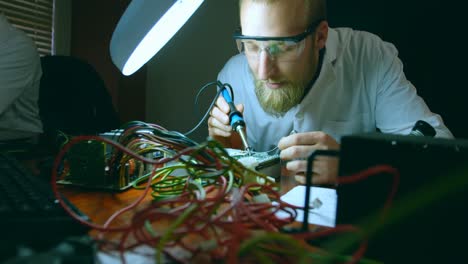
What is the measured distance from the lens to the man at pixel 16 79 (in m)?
1.71

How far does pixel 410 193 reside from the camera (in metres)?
0.41

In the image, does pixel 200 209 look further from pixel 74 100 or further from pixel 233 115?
pixel 74 100

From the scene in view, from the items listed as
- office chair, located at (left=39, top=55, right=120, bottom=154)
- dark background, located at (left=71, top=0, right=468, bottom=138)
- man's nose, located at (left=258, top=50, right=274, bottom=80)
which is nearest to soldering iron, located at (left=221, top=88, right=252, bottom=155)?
man's nose, located at (left=258, top=50, right=274, bottom=80)

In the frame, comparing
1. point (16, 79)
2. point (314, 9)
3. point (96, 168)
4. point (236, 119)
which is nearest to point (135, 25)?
point (96, 168)

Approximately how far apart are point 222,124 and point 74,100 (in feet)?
3.68

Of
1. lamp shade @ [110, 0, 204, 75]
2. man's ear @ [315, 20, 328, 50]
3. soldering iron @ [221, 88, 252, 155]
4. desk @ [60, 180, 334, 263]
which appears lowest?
desk @ [60, 180, 334, 263]

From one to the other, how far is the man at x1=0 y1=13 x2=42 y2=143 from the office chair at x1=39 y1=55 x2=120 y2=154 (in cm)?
8

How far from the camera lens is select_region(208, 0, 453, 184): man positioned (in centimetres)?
104

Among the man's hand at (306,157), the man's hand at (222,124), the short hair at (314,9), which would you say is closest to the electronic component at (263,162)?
the man's hand at (306,157)

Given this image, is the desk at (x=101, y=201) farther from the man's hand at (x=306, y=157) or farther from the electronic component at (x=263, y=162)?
the man's hand at (x=306, y=157)

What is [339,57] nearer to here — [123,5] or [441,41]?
[441,41]

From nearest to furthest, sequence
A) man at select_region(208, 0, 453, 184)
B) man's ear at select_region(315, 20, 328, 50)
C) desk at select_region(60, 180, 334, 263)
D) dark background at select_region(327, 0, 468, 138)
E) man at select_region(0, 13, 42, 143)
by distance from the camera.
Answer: desk at select_region(60, 180, 334, 263) → man at select_region(208, 0, 453, 184) → man's ear at select_region(315, 20, 328, 50) → dark background at select_region(327, 0, 468, 138) → man at select_region(0, 13, 42, 143)

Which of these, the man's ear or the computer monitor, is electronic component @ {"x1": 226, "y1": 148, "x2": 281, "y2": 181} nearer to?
the computer monitor

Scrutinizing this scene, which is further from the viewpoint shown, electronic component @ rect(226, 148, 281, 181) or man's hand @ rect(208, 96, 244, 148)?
man's hand @ rect(208, 96, 244, 148)
